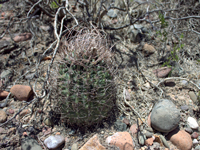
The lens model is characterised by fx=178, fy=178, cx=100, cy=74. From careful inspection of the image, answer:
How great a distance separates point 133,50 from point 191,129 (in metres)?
1.80

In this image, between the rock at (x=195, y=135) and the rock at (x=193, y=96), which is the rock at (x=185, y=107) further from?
the rock at (x=195, y=135)

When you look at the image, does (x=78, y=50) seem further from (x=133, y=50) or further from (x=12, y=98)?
(x=133, y=50)

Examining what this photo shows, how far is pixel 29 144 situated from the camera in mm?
2184

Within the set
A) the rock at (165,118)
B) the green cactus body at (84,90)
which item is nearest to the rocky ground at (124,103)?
the rock at (165,118)

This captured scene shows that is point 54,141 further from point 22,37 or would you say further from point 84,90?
point 22,37

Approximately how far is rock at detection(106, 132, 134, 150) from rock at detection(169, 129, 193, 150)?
1.92 feet

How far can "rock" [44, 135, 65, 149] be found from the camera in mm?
2197

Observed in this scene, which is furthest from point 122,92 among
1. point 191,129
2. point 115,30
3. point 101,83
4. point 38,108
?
point 115,30

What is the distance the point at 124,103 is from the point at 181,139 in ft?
Result: 2.96

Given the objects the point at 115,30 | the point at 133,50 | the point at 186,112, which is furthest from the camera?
the point at 115,30

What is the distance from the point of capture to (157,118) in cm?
235

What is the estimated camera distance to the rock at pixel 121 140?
7.09 ft

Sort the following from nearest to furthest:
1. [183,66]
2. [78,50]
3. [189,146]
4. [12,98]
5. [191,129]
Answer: [78,50]
[189,146]
[191,129]
[12,98]
[183,66]

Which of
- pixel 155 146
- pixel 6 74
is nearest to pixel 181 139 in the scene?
pixel 155 146
